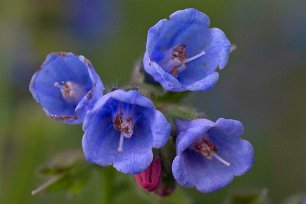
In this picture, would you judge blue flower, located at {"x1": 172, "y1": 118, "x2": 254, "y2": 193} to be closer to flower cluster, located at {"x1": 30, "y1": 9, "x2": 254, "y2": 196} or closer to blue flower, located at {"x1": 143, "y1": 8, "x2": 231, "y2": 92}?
flower cluster, located at {"x1": 30, "y1": 9, "x2": 254, "y2": 196}

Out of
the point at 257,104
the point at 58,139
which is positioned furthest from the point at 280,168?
the point at 58,139

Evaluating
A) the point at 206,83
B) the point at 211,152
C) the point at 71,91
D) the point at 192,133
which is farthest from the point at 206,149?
the point at 71,91

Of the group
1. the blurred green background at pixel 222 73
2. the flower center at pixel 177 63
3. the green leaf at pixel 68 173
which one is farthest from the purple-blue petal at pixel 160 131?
the blurred green background at pixel 222 73

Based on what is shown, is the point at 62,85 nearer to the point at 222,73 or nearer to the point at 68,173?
the point at 68,173

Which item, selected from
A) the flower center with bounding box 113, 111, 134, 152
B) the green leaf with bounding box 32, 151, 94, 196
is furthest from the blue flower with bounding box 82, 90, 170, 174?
the green leaf with bounding box 32, 151, 94, 196

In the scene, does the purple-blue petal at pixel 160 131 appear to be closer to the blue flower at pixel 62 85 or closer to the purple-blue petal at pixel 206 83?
the purple-blue petal at pixel 206 83

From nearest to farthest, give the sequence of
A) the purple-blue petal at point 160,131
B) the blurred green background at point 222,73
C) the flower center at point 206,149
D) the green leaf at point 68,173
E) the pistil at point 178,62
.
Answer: the purple-blue petal at point 160,131 < the flower center at point 206,149 < the pistil at point 178,62 < the green leaf at point 68,173 < the blurred green background at point 222,73

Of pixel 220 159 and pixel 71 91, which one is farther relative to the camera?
pixel 71 91

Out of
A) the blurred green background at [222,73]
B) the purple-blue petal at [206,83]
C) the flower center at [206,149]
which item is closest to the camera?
Result: the purple-blue petal at [206,83]
